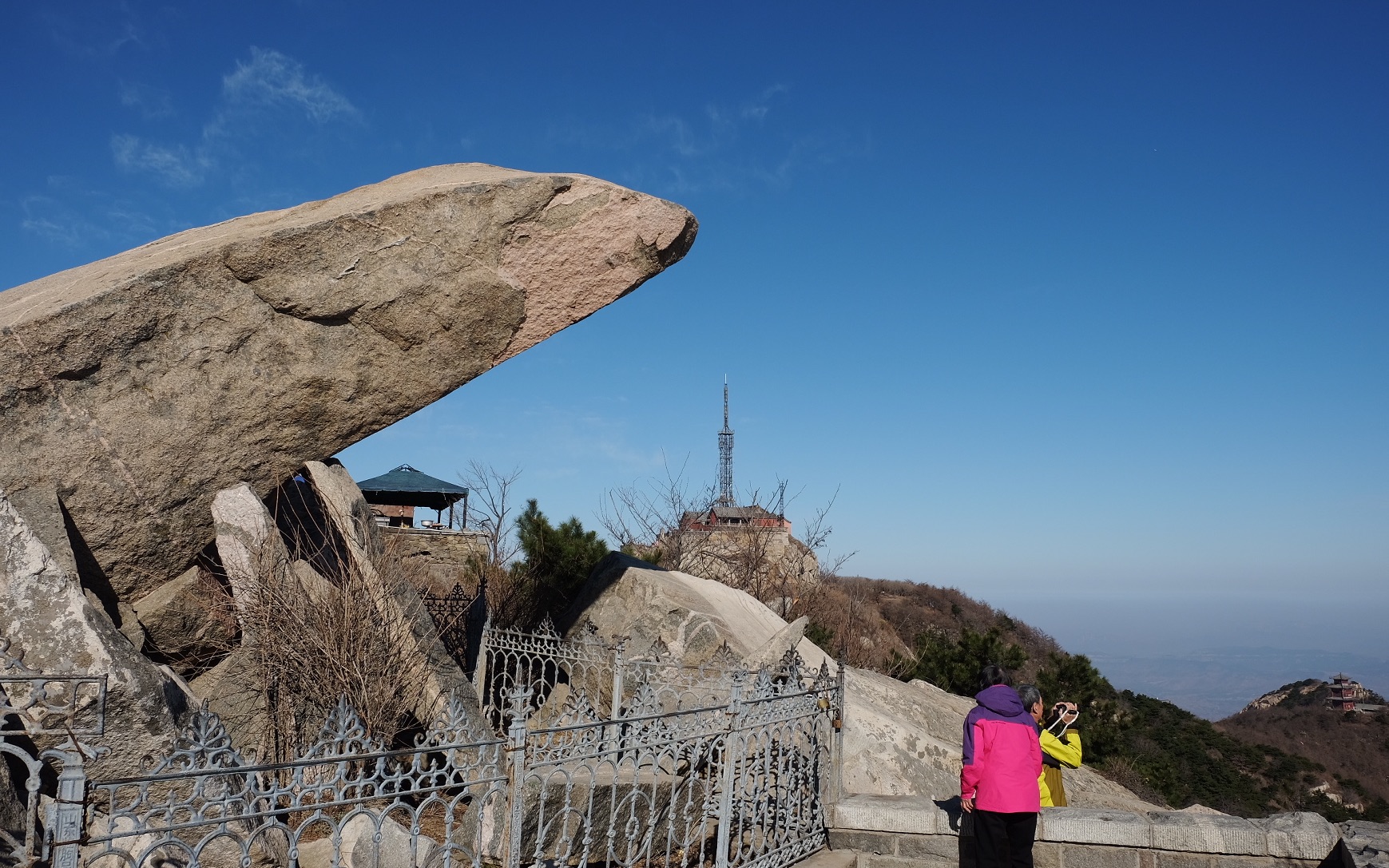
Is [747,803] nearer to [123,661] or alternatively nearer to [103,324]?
[123,661]

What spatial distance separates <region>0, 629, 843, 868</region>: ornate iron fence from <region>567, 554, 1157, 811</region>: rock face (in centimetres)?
154

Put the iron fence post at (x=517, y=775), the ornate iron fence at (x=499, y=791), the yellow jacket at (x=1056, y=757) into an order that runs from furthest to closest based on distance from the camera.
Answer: the yellow jacket at (x=1056, y=757), the iron fence post at (x=517, y=775), the ornate iron fence at (x=499, y=791)

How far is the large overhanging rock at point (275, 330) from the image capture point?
6598 millimetres

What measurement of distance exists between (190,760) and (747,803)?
4010 mm

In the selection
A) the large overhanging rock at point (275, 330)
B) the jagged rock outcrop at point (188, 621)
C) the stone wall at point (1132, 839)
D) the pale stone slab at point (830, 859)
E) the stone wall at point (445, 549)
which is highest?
the large overhanging rock at point (275, 330)

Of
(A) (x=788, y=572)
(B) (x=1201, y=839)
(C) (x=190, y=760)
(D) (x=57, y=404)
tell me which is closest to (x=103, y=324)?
(D) (x=57, y=404)

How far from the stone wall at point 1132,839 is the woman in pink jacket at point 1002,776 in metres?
0.43

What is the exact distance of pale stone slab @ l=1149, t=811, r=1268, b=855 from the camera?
4.95m

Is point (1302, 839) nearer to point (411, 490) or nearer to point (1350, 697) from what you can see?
point (411, 490)

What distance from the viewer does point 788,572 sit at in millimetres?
18266

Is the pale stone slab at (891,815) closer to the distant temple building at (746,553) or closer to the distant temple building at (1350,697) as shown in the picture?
the distant temple building at (746,553)

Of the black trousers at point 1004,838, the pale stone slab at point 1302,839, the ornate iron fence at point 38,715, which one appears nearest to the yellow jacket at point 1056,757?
the black trousers at point 1004,838

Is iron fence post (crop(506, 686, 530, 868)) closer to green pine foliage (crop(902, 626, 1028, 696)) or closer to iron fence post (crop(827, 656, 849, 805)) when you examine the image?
iron fence post (crop(827, 656, 849, 805))

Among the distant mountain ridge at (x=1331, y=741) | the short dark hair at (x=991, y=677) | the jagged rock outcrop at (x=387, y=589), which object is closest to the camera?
the short dark hair at (x=991, y=677)
